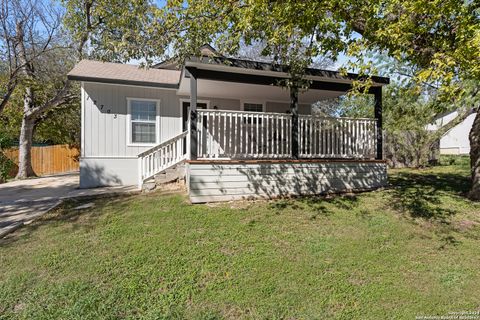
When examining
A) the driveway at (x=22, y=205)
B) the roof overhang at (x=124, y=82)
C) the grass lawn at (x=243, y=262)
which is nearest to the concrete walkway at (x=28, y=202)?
the driveway at (x=22, y=205)

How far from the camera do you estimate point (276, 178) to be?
6.78 m

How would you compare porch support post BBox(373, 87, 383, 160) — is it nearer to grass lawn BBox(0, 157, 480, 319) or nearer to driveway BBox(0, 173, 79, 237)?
grass lawn BBox(0, 157, 480, 319)

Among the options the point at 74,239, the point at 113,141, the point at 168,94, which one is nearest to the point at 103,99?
the point at 113,141

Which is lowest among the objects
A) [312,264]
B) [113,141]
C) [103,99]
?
[312,264]

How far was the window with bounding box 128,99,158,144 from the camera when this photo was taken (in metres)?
9.21

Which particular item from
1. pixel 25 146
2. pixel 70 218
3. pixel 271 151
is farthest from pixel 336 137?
pixel 25 146

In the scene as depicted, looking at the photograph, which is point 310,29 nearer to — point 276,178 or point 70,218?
point 276,178

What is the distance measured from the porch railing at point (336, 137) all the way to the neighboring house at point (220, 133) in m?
0.03

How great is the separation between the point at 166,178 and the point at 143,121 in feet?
8.48

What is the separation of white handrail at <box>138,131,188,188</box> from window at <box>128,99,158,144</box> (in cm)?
153

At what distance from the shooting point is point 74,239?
440 centimetres

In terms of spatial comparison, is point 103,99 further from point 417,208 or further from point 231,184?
point 417,208

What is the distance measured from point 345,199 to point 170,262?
467 cm

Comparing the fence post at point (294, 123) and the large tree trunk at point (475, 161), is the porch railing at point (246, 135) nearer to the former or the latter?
the fence post at point (294, 123)
